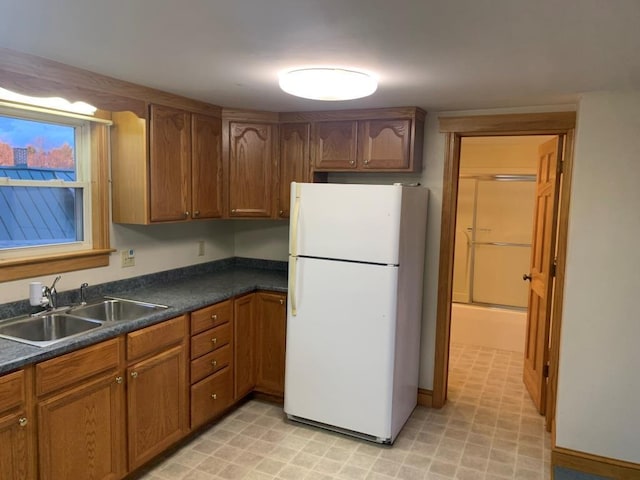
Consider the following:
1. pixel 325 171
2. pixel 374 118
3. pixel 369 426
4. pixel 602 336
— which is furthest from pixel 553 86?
pixel 369 426

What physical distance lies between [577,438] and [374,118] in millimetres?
2300

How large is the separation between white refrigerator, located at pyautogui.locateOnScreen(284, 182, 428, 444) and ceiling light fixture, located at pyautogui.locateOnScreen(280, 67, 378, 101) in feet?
2.06

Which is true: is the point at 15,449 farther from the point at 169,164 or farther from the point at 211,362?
the point at 169,164

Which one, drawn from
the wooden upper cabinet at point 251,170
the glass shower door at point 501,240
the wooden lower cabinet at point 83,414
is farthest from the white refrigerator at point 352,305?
the glass shower door at point 501,240

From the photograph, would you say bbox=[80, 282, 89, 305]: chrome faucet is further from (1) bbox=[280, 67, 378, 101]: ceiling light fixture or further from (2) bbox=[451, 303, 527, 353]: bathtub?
(2) bbox=[451, 303, 527, 353]: bathtub

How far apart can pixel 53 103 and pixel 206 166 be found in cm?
104

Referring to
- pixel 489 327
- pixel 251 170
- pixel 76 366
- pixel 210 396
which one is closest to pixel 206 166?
pixel 251 170

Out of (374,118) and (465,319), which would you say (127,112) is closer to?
(374,118)

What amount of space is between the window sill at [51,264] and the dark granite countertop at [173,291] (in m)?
0.17

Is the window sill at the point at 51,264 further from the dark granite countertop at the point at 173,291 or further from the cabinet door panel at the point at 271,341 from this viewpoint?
the cabinet door panel at the point at 271,341

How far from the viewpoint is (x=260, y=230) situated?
4.10 meters

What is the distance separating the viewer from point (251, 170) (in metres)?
3.60

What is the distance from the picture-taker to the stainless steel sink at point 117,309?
277 centimetres

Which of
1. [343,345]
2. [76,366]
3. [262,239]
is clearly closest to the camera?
[76,366]
